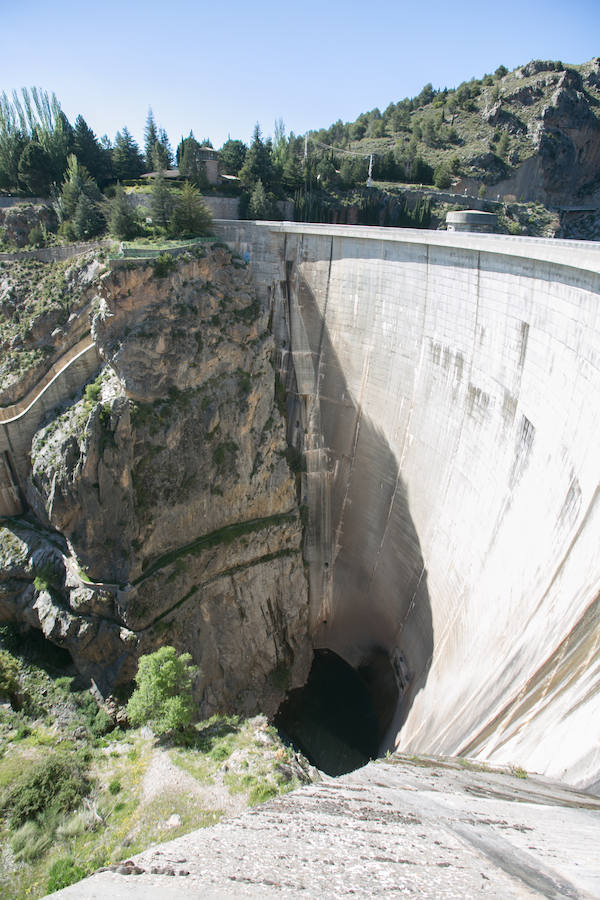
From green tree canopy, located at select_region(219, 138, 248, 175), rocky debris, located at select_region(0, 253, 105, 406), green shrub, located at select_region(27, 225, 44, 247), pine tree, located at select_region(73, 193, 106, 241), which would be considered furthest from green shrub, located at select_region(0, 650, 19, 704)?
green tree canopy, located at select_region(219, 138, 248, 175)

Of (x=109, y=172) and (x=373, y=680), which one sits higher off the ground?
(x=109, y=172)

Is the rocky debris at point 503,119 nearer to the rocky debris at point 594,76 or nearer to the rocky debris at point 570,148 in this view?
the rocky debris at point 570,148

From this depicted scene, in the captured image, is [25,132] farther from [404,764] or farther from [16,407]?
[404,764]

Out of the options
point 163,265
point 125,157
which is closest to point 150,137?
point 125,157

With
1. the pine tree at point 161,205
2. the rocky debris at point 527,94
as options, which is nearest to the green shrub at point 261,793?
the pine tree at point 161,205

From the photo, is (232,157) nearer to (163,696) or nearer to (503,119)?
(503,119)

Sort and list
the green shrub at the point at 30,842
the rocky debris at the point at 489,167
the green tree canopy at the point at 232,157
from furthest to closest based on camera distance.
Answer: the rocky debris at the point at 489,167 → the green tree canopy at the point at 232,157 → the green shrub at the point at 30,842

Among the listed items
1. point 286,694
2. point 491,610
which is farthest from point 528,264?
point 286,694
